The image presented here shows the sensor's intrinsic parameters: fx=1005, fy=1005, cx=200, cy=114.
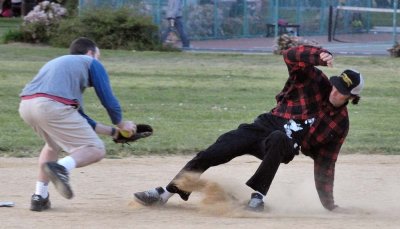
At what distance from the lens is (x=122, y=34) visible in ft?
76.9

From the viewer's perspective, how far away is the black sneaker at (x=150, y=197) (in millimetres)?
7836

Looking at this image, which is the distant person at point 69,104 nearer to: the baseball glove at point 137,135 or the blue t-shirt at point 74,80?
the blue t-shirt at point 74,80

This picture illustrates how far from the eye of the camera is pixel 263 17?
98.5ft

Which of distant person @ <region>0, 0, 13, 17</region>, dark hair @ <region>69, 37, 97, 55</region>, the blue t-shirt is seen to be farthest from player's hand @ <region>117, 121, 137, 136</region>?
distant person @ <region>0, 0, 13, 17</region>

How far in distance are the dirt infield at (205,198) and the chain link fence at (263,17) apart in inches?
625

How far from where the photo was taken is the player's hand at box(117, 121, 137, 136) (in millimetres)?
7543

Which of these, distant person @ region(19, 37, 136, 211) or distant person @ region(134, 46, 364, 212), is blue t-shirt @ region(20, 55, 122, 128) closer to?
distant person @ region(19, 37, 136, 211)

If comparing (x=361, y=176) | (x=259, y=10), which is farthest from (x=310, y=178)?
(x=259, y=10)

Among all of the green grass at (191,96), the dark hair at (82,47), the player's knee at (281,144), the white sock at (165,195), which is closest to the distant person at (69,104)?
the dark hair at (82,47)

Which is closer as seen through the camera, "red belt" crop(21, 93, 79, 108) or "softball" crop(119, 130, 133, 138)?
"red belt" crop(21, 93, 79, 108)

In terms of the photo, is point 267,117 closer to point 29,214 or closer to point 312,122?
point 312,122

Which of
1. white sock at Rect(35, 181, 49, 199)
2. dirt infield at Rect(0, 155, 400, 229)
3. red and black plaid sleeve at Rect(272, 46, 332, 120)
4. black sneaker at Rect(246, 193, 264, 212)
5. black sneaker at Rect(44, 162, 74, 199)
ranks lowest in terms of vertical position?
dirt infield at Rect(0, 155, 400, 229)

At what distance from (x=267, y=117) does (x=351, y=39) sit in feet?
76.2

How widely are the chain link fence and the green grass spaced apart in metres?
4.79
